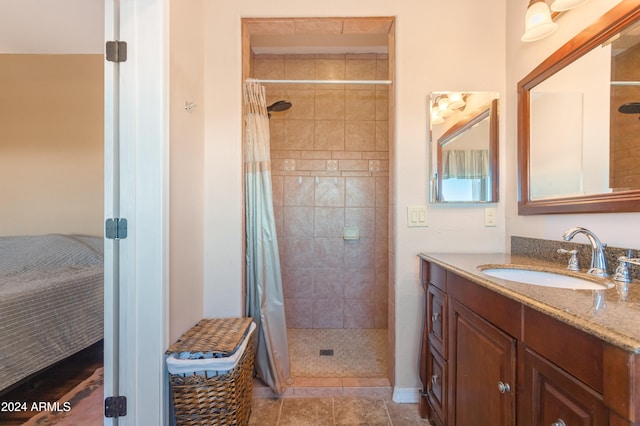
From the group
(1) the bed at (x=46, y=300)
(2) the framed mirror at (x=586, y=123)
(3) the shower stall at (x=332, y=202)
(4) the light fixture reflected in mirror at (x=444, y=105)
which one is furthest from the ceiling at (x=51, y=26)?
(2) the framed mirror at (x=586, y=123)

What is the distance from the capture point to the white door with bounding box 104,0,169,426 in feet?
3.79

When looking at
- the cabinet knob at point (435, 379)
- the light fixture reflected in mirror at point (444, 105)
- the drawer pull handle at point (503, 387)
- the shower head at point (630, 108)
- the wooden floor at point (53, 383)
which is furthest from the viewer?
the light fixture reflected in mirror at point (444, 105)

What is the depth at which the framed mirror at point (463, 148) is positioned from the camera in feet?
5.46

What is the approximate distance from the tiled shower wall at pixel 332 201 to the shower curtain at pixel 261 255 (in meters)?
0.97

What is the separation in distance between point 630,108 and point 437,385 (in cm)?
140

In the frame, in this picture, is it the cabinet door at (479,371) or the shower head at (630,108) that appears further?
the shower head at (630,108)

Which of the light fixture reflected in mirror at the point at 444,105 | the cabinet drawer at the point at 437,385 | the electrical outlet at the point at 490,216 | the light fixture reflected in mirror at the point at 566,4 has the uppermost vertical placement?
the light fixture reflected in mirror at the point at 566,4

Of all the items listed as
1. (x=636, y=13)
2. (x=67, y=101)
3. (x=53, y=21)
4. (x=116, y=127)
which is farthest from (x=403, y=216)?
(x=67, y=101)

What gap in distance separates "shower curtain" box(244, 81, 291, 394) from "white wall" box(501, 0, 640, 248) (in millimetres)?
1472

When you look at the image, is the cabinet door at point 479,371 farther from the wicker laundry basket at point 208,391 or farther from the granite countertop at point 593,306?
the wicker laundry basket at point 208,391

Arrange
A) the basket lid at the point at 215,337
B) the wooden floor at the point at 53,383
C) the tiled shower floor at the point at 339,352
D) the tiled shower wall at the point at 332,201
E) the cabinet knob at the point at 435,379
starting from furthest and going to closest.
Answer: the tiled shower wall at the point at 332,201 < the tiled shower floor at the point at 339,352 < the wooden floor at the point at 53,383 < the cabinet knob at the point at 435,379 < the basket lid at the point at 215,337

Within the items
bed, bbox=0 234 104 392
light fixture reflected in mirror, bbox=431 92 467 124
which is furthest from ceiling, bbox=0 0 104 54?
light fixture reflected in mirror, bbox=431 92 467 124

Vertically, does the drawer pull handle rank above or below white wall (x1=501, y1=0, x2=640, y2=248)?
below

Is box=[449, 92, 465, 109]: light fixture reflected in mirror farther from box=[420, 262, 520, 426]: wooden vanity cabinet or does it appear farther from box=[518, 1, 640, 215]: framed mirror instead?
box=[420, 262, 520, 426]: wooden vanity cabinet
